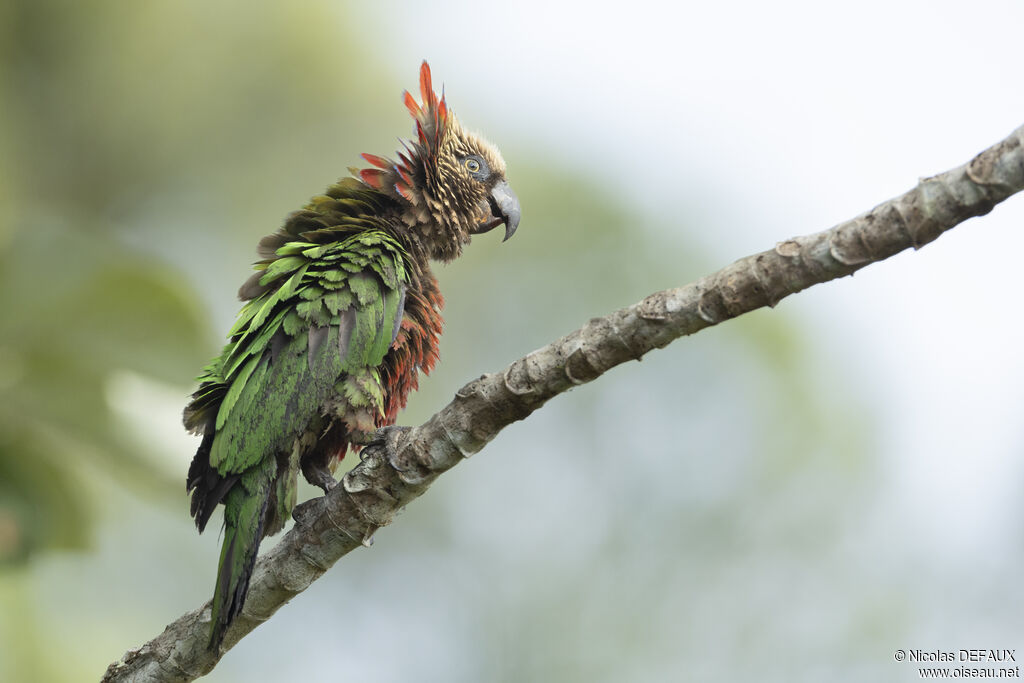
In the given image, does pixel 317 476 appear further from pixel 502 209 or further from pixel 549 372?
pixel 502 209

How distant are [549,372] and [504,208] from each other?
2176 mm

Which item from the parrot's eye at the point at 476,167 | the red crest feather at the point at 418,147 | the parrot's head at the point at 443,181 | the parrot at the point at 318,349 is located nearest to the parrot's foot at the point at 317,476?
the parrot at the point at 318,349

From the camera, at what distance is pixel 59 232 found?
27.9ft

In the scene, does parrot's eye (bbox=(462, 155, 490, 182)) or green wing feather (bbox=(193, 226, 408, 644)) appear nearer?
green wing feather (bbox=(193, 226, 408, 644))

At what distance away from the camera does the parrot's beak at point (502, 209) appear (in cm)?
544

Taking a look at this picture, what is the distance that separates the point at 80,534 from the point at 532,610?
991 cm

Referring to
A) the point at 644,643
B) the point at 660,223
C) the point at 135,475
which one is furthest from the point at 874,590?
the point at 135,475

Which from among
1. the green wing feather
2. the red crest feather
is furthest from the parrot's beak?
the green wing feather

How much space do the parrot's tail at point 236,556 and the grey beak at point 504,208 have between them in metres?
2.19

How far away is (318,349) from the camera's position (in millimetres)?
4277

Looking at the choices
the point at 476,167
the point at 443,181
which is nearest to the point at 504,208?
the point at 476,167

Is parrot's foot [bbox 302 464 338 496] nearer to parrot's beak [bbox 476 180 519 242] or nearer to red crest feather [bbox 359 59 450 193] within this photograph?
red crest feather [bbox 359 59 450 193]

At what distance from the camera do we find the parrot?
4.18 m

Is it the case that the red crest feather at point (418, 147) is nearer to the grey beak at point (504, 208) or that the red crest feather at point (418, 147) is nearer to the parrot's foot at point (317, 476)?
the grey beak at point (504, 208)
